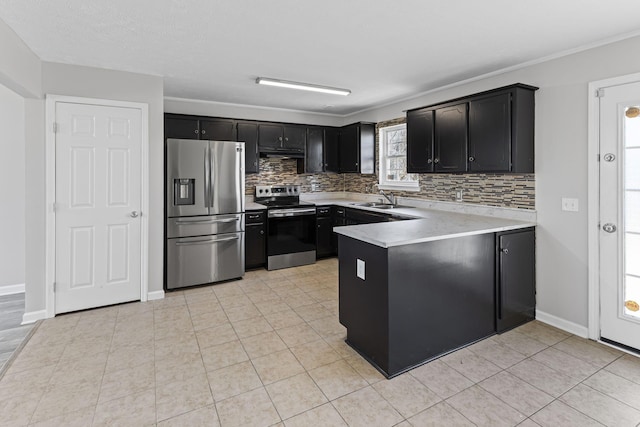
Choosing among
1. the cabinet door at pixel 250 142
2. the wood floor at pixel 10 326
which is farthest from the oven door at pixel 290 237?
the wood floor at pixel 10 326

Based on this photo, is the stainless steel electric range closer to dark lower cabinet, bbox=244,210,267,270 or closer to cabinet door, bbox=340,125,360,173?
dark lower cabinet, bbox=244,210,267,270

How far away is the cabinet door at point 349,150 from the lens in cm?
542

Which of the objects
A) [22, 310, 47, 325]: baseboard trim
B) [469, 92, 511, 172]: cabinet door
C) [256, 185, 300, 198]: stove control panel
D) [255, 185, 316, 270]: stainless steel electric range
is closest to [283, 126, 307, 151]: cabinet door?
[256, 185, 300, 198]: stove control panel

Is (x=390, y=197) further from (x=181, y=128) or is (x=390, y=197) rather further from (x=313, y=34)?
(x=181, y=128)

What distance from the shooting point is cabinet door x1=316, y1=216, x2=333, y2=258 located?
5344mm

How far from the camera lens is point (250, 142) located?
16.9 feet

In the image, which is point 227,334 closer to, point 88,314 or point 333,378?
point 333,378

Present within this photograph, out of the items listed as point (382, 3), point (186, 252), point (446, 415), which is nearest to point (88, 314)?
point (186, 252)

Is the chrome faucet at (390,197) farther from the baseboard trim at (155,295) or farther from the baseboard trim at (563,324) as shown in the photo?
the baseboard trim at (155,295)

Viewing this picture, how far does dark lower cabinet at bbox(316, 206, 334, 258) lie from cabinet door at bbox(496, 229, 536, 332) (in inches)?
114

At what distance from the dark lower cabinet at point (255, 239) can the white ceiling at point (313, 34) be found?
72.4 inches

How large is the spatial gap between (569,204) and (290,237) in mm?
3373

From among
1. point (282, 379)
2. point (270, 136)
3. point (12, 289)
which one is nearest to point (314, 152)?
point (270, 136)

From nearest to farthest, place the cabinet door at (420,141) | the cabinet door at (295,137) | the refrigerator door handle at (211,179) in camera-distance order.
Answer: the cabinet door at (420,141), the refrigerator door handle at (211,179), the cabinet door at (295,137)
